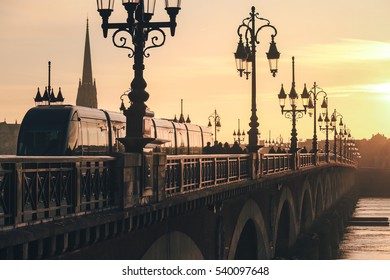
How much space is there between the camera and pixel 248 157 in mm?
29203

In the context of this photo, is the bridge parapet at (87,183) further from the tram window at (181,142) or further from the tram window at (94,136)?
the tram window at (181,142)

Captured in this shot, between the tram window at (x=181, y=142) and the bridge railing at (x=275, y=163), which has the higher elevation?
the tram window at (x=181, y=142)

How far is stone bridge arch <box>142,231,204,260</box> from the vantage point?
1738cm

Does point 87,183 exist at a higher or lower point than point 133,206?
higher

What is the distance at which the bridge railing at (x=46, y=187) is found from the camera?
10.5 m

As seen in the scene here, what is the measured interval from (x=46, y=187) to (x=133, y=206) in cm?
359

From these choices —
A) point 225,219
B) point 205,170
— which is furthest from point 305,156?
point 205,170

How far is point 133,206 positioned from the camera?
14.9 metres

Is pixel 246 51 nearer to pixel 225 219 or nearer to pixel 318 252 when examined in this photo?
pixel 225 219

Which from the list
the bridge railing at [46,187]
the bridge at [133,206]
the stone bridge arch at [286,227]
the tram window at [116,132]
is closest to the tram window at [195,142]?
the stone bridge arch at [286,227]

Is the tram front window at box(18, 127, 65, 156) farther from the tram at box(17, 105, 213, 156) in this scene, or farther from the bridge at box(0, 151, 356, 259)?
the bridge at box(0, 151, 356, 259)

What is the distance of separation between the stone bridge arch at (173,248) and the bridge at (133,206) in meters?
0.03

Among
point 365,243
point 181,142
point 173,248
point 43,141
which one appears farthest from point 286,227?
point 173,248

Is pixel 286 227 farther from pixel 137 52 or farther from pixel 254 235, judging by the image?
pixel 137 52
